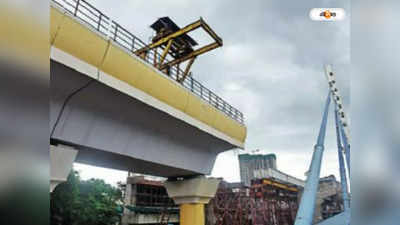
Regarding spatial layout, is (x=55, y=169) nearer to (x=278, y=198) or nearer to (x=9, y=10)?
(x=9, y=10)

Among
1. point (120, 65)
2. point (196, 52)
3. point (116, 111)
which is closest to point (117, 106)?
point (116, 111)

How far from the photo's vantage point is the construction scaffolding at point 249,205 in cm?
2025

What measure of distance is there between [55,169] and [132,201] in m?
15.3

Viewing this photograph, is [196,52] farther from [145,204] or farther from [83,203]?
[145,204]

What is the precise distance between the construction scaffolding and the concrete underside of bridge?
1395 cm

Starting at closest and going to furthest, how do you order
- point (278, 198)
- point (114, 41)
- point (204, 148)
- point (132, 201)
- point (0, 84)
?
1. point (0, 84)
2. point (114, 41)
3. point (204, 148)
4. point (132, 201)
5. point (278, 198)

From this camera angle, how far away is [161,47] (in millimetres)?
10984

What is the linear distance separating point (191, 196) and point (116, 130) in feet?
13.4

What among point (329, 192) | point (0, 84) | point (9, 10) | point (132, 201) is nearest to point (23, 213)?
point (0, 84)

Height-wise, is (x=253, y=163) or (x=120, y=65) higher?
(x=120, y=65)

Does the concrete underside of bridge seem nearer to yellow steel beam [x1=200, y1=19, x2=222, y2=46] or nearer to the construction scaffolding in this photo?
yellow steel beam [x1=200, y1=19, x2=222, y2=46]

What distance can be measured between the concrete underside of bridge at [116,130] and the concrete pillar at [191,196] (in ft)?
2.59

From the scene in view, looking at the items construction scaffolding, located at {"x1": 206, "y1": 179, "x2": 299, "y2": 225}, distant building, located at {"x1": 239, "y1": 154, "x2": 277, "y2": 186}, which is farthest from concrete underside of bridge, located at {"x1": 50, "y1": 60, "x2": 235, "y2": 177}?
distant building, located at {"x1": 239, "y1": 154, "x2": 277, "y2": 186}

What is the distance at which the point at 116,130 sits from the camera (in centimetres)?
524
